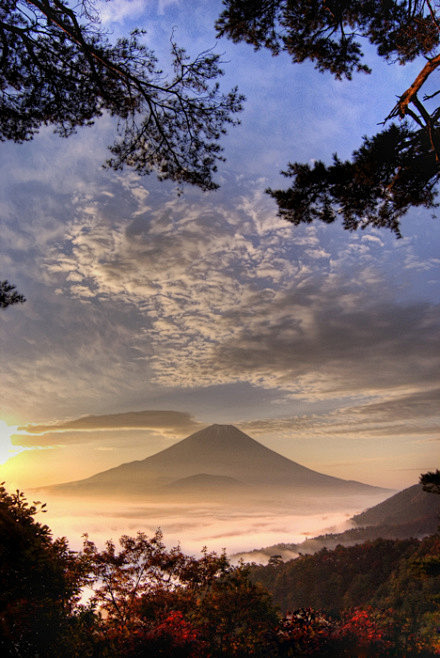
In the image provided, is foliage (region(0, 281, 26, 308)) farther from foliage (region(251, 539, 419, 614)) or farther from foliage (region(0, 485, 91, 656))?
foliage (region(251, 539, 419, 614))

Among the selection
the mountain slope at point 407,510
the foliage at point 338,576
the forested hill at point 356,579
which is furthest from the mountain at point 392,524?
the forested hill at point 356,579

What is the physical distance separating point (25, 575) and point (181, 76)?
13.1m

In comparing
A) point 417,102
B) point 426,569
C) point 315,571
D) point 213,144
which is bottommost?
point 315,571

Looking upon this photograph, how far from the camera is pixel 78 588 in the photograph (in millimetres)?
12750

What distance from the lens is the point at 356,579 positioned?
42844 mm

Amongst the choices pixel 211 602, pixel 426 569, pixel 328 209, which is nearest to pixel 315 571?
pixel 211 602

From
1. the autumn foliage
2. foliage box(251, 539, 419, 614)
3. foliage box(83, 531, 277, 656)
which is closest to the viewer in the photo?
the autumn foliage

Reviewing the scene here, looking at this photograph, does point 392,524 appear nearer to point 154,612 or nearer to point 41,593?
point 154,612

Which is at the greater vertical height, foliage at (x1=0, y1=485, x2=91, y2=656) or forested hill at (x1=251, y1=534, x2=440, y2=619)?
foliage at (x1=0, y1=485, x2=91, y2=656)

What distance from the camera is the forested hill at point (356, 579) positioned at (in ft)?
110

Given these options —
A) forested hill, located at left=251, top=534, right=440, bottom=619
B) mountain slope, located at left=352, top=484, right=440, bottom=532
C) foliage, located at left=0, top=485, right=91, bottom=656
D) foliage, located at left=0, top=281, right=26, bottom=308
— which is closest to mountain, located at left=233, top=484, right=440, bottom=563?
mountain slope, located at left=352, top=484, right=440, bottom=532

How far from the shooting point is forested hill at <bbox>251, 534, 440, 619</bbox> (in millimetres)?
33438

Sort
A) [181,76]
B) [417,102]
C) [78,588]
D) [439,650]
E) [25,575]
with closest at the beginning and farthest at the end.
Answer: [417,102] → [181,76] → [25,575] → [78,588] → [439,650]

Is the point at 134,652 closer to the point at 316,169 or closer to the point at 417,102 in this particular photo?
the point at 316,169
